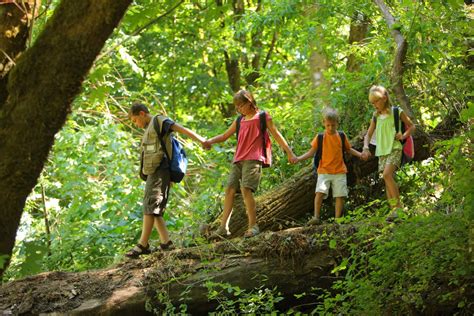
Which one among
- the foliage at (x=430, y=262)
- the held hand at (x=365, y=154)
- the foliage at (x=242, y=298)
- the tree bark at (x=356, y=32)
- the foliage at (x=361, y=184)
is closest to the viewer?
the foliage at (x=430, y=262)

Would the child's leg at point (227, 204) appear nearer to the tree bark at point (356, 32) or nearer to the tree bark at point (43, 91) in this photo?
the tree bark at point (43, 91)

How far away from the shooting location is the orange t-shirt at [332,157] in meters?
7.96

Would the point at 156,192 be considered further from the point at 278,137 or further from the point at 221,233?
the point at 278,137

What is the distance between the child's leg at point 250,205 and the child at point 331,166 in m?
0.68

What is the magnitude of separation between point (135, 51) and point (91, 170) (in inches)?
330

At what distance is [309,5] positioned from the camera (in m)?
13.4

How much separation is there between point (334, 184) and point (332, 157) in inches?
11.7

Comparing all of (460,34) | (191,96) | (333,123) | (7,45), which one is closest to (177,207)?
(333,123)

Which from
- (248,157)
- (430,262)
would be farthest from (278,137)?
(430,262)

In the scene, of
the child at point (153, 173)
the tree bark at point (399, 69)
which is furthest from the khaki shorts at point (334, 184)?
the child at point (153, 173)

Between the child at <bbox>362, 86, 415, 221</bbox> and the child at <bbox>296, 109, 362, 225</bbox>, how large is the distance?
28 cm

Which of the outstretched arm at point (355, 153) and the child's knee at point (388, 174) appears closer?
the child's knee at point (388, 174)

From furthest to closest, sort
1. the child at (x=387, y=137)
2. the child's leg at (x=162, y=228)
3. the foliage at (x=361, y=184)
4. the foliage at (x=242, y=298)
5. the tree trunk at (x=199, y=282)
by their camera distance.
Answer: the child's leg at (x=162, y=228)
the child at (x=387, y=137)
the tree trunk at (x=199, y=282)
the foliage at (x=242, y=298)
the foliage at (x=361, y=184)

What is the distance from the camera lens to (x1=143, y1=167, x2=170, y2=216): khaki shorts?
760 cm
